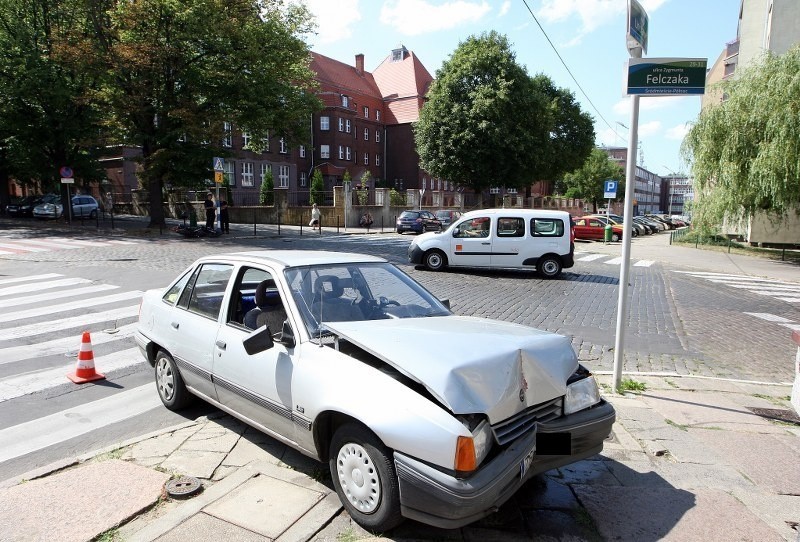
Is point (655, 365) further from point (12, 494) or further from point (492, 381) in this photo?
point (12, 494)

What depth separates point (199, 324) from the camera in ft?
14.9

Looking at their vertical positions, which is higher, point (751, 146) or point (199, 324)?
point (751, 146)

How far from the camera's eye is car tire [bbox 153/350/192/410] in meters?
4.87

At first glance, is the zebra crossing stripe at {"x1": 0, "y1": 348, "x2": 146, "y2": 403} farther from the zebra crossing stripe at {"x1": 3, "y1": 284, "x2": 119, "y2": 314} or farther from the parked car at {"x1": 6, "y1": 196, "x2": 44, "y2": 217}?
the parked car at {"x1": 6, "y1": 196, "x2": 44, "y2": 217}

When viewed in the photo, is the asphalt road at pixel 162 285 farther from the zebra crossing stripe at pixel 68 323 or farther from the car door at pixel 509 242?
the car door at pixel 509 242

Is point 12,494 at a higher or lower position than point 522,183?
lower

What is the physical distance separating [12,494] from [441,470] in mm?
2852

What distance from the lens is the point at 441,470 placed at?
269cm

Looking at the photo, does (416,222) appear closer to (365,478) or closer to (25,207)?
(25,207)

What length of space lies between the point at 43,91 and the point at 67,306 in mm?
22379

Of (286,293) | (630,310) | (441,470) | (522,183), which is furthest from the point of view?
(522,183)

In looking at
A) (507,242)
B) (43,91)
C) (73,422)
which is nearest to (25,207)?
(43,91)

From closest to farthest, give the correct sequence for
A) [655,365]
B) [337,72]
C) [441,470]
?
[441,470]
[655,365]
[337,72]

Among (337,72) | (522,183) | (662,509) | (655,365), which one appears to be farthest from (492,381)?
(337,72)
